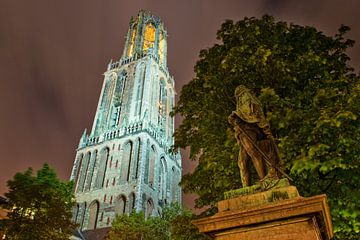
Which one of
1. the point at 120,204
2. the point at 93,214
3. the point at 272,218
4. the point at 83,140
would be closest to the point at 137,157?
the point at 120,204

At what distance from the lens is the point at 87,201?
45781 mm

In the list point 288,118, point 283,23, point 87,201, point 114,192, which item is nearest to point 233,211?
point 288,118

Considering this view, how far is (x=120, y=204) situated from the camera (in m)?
43.5

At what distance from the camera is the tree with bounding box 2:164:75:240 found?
16734 mm

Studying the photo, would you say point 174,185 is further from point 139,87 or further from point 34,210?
point 34,210

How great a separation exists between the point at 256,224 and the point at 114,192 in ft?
138

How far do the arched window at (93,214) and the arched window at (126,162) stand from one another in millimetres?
5506

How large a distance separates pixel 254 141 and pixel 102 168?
46.3 m

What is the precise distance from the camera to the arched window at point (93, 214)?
4335 centimetres

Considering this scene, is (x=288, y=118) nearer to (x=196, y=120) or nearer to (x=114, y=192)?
(x=196, y=120)

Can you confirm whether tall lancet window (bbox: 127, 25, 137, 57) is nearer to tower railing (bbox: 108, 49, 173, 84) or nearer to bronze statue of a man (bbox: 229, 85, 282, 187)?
tower railing (bbox: 108, 49, 173, 84)

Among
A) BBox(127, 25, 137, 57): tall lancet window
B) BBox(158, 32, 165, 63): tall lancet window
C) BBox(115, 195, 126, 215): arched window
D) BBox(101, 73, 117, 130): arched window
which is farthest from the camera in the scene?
BBox(158, 32, 165, 63): tall lancet window

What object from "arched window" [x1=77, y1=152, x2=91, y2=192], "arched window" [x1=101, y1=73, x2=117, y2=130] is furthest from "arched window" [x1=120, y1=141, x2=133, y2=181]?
"arched window" [x1=101, y1=73, x2=117, y2=130]

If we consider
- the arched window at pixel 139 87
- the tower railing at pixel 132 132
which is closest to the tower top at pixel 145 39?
the arched window at pixel 139 87
